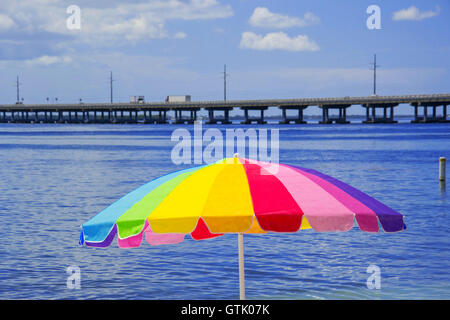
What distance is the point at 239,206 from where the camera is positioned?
7211mm

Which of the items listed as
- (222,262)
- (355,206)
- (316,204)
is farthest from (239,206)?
(222,262)

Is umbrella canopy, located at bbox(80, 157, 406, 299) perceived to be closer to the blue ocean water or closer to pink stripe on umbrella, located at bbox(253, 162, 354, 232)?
pink stripe on umbrella, located at bbox(253, 162, 354, 232)

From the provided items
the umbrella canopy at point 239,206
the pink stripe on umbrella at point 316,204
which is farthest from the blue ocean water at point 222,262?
the pink stripe on umbrella at point 316,204

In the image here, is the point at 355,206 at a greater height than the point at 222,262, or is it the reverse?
the point at 355,206

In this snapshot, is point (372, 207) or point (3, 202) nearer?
point (372, 207)

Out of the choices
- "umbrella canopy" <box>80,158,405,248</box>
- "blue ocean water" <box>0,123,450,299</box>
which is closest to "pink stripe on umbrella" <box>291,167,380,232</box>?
"umbrella canopy" <box>80,158,405,248</box>

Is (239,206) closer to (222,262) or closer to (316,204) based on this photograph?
(316,204)

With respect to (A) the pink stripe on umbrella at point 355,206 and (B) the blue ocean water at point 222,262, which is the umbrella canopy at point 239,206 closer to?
(A) the pink stripe on umbrella at point 355,206

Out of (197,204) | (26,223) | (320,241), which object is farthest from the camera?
(26,223)

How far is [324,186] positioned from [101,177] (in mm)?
35767

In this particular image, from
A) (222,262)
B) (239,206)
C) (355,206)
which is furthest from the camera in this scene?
(222,262)

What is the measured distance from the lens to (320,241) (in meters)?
20.2

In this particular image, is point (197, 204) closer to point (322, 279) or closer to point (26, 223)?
point (322, 279)

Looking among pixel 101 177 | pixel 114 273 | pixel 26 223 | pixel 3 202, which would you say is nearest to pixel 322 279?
pixel 114 273
